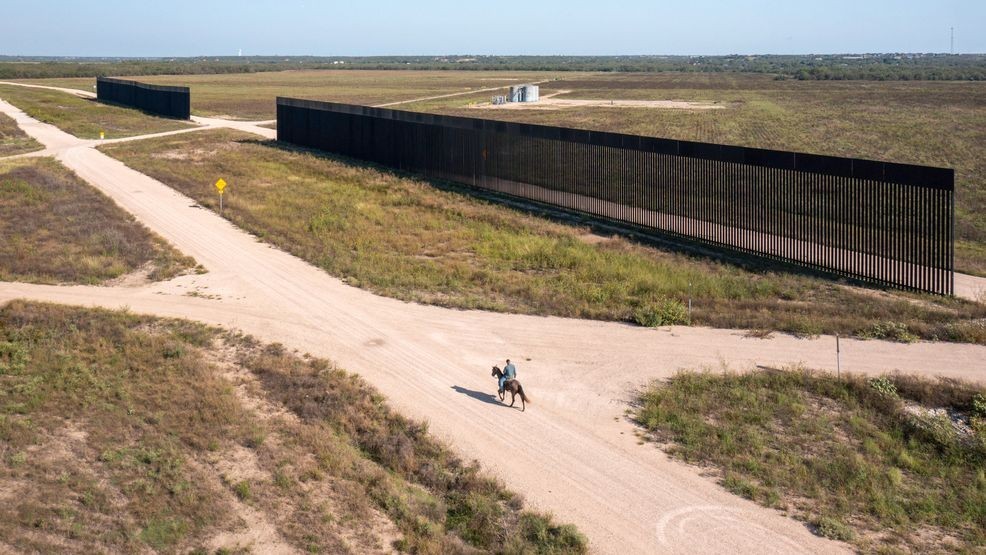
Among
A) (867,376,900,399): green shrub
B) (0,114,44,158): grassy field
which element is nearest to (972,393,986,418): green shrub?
(867,376,900,399): green shrub

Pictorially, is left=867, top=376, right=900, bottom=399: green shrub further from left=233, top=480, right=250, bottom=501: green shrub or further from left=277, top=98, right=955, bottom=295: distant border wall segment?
left=233, top=480, right=250, bottom=501: green shrub

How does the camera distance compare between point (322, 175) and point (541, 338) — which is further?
point (322, 175)

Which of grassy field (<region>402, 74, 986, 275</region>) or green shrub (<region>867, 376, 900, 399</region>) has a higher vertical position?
grassy field (<region>402, 74, 986, 275</region>)

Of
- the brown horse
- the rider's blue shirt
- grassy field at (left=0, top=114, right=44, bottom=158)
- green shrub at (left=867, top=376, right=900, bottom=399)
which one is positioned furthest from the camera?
grassy field at (left=0, top=114, right=44, bottom=158)

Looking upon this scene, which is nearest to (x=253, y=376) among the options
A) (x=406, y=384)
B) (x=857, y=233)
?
(x=406, y=384)

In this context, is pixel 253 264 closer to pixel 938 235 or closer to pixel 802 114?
pixel 938 235

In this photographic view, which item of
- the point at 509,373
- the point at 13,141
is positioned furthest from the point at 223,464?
the point at 13,141

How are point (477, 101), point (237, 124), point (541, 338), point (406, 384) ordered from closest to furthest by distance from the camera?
point (406, 384) < point (541, 338) < point (237, 124) < point (477, 101)
